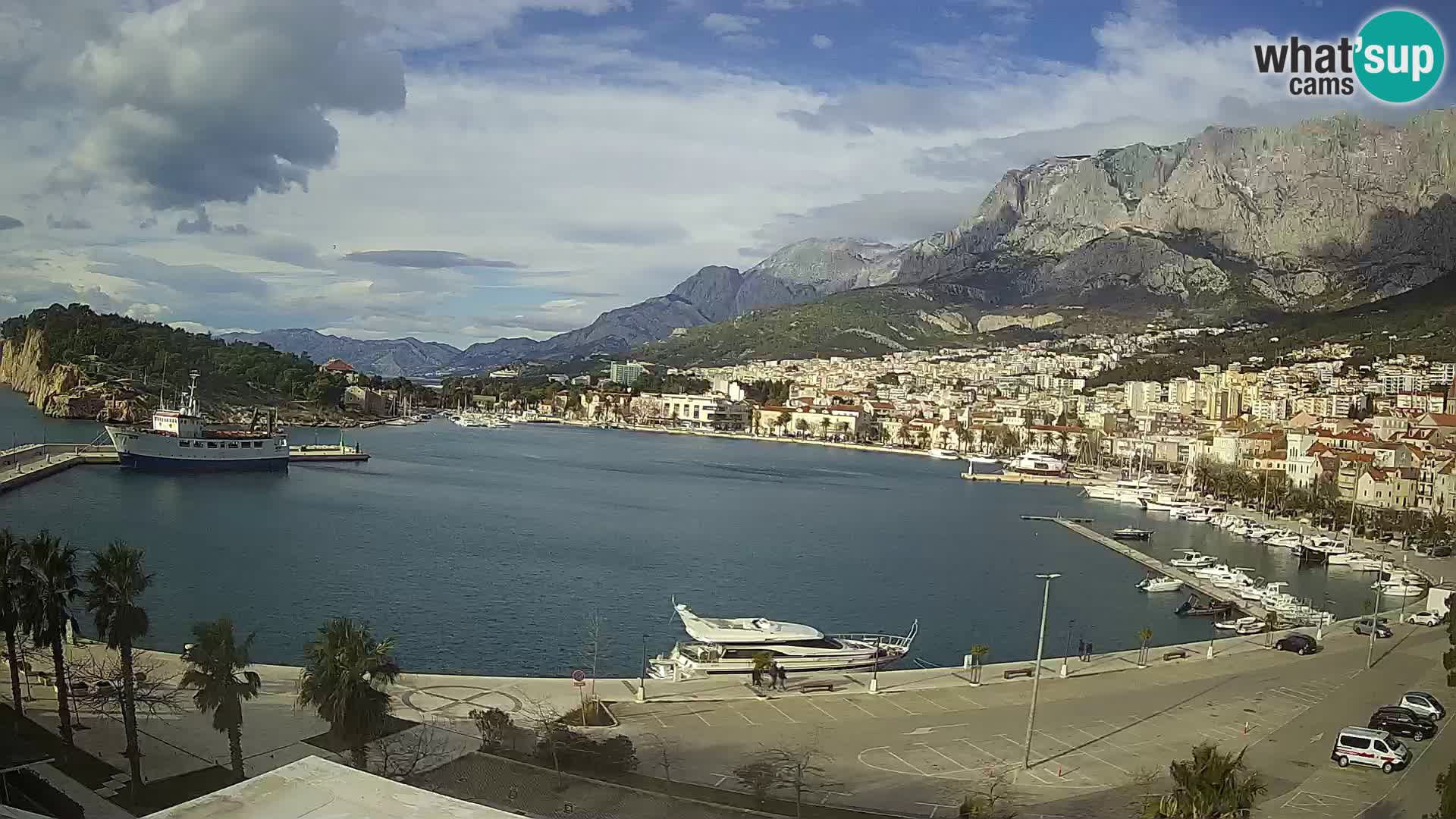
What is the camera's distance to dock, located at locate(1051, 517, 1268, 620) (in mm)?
18000

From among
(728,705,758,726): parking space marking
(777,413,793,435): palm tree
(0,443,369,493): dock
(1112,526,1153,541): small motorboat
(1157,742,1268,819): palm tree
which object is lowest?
(1112,526,1153,541): small motorboat

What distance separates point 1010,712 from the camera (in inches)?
377

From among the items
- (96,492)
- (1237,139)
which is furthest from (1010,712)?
(1237,139)

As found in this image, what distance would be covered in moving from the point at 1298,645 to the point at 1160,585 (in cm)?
685

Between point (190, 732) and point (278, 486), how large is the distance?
23802 millimetres

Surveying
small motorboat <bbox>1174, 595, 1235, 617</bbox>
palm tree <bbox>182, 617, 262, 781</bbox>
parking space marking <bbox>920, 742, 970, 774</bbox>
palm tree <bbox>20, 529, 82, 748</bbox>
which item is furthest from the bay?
parking space marking <bbox>920, 742, 970, 774</bbox>

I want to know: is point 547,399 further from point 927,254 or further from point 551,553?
point 927,254

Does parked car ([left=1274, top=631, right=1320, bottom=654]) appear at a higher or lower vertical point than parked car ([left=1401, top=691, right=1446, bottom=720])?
lower

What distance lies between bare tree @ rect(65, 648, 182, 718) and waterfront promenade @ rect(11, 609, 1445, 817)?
0.11 metres

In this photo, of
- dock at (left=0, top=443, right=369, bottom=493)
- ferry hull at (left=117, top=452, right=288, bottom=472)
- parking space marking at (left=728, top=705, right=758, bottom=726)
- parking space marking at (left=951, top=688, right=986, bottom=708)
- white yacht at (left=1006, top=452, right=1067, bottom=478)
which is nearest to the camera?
parking space marking at (left=728, top=705, right=758, bottom=726)

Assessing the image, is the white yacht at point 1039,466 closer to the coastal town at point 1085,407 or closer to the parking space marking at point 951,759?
the coastal town at point 1085,407

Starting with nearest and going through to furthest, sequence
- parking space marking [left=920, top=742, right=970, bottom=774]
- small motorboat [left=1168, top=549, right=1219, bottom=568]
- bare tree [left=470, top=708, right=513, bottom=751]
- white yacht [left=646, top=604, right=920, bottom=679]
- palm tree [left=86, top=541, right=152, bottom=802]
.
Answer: palm tree [left=86, top=541, right=152, bottom=802] → bare tree [left=470, top=708, right=513, bottom=751] → parking space marking [left=920, top=742, right=970, bottom=774] → white yacht [left=646, top=604, right=920, bottom=679] → small motorboat [left=1168, top=549, right=1219, bottom=568]

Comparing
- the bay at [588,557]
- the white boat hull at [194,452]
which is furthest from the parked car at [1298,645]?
the white boat hull at [194,452]

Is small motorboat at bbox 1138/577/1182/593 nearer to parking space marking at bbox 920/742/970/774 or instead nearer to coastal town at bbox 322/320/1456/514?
coastal town at bbox 322/320/1456/514
